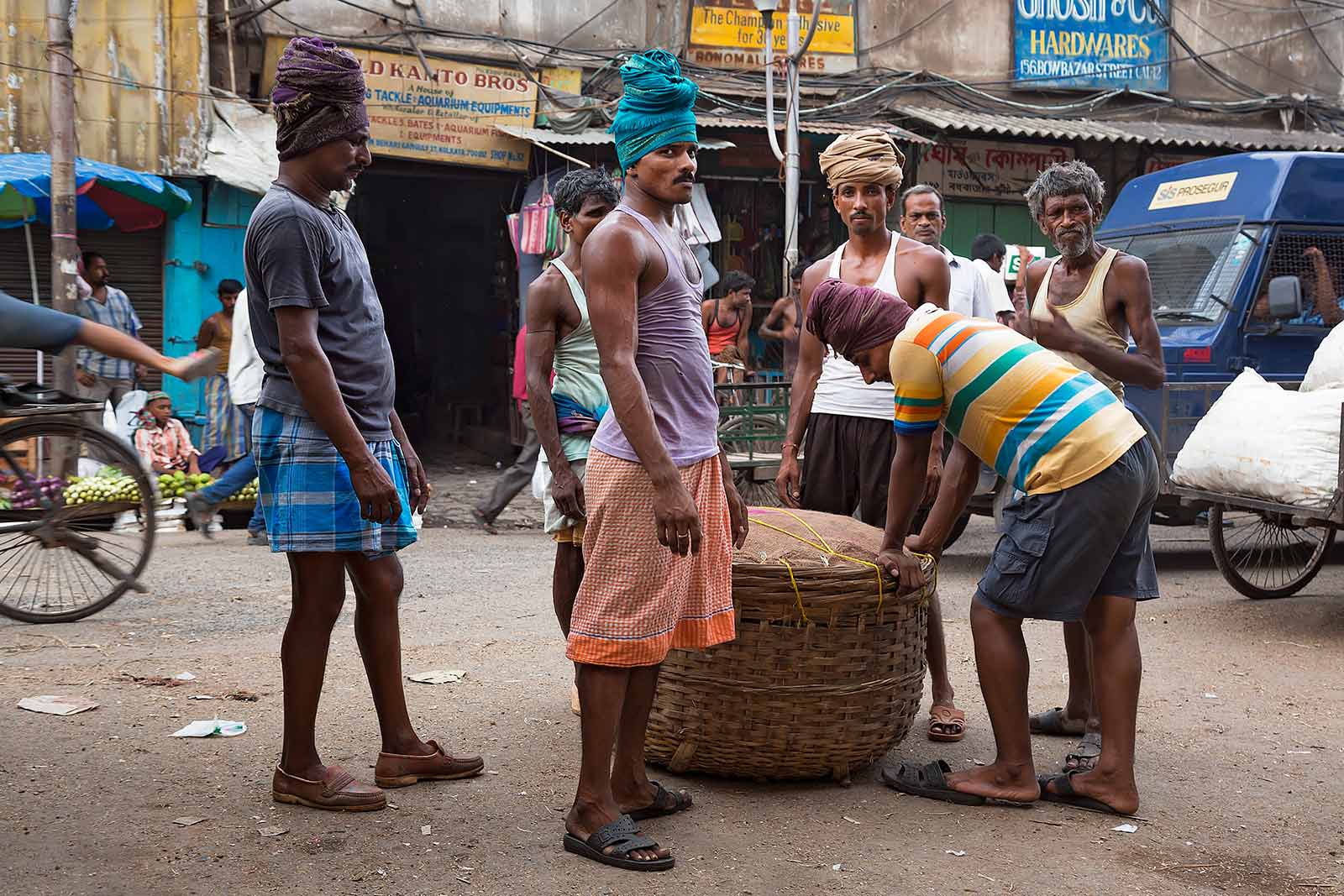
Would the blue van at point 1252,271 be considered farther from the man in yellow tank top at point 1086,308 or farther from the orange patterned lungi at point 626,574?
the orange patterned lungi at point 626,574

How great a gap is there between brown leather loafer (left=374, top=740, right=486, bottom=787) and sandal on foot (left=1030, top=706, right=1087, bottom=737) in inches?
76.9

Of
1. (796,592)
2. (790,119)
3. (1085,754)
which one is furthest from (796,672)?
(790,119)

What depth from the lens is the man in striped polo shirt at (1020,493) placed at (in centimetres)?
374

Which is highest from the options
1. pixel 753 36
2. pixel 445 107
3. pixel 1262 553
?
pixel 753 36

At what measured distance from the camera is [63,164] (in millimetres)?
9273

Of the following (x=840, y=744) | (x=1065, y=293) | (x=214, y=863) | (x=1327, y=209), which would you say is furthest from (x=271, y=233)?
(x=1327, y=209)

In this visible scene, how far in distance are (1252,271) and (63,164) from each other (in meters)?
7.89

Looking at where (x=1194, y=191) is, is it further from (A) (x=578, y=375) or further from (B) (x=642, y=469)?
(B) (x=642, y=469)

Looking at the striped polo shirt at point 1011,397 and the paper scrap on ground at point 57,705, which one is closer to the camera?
the striped polo shirt at point 1011,397

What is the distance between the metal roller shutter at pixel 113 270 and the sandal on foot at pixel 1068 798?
395 inches

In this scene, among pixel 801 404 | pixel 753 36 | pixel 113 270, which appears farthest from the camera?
pixel 753 36

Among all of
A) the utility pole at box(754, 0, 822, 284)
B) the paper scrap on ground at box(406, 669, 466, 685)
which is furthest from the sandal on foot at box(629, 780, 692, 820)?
the utility pole at box(754, 0, 822, 284)

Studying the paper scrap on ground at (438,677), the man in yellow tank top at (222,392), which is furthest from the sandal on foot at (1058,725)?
the man in yellow tank top at (222,392)

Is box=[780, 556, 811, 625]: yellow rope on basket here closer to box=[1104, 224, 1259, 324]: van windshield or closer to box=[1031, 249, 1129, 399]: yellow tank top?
box=[1031, 249, 1129, 399]: yellow tank top
